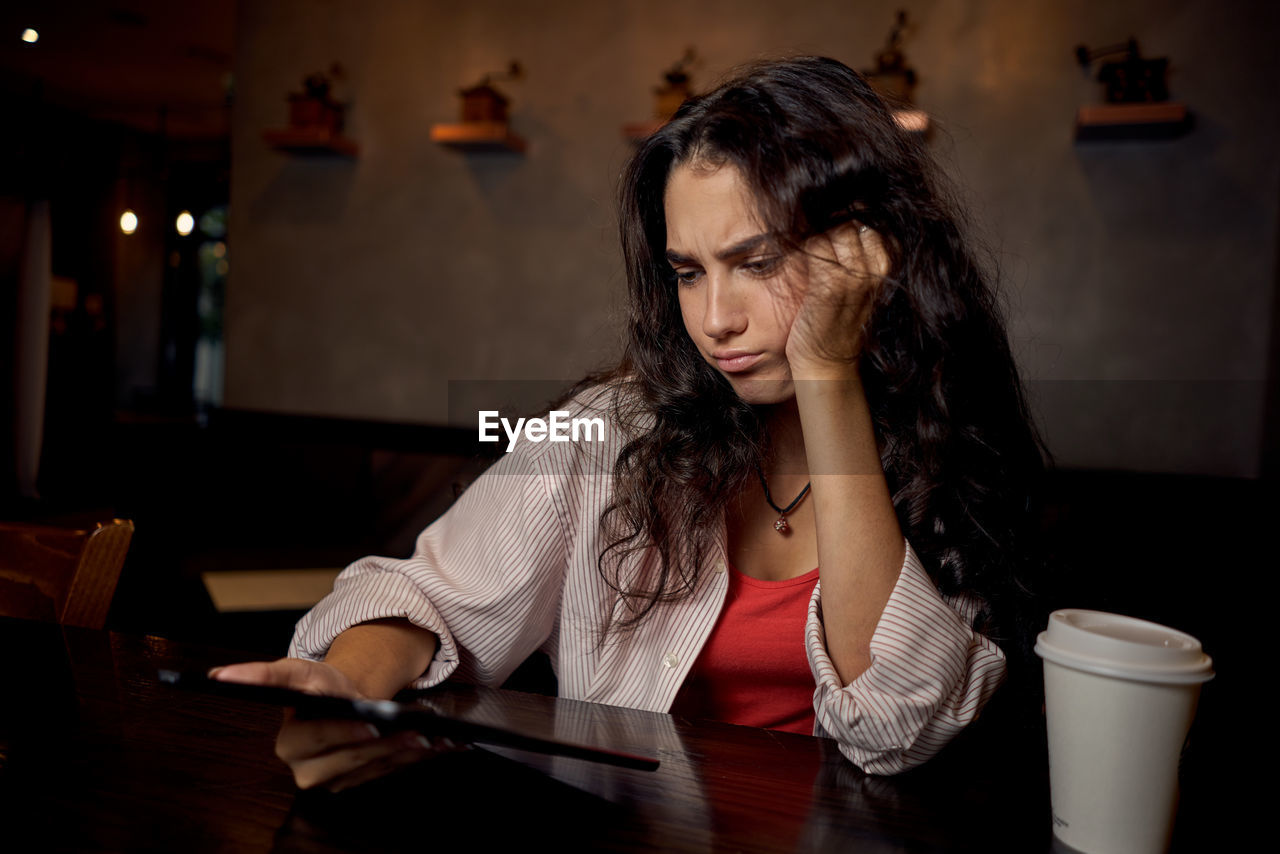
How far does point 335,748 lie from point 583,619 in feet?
1.69

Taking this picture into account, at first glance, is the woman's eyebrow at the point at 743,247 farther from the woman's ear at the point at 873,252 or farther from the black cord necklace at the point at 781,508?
the black cord necklace at the point at 781,508

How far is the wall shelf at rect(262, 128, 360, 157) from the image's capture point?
3.66 m

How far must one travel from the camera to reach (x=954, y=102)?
3.16 m

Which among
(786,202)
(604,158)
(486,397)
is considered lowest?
(486,397)

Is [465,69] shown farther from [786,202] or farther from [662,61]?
[786,202]

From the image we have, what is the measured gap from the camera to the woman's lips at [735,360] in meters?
1.00

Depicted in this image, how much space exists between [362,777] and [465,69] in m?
3.62

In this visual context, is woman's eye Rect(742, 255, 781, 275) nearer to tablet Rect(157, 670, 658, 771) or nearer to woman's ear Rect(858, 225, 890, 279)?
woman's ear Rect(858, 225, 890, 279)

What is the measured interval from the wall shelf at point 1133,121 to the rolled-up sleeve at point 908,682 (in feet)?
8.14

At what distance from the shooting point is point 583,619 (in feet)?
3.63

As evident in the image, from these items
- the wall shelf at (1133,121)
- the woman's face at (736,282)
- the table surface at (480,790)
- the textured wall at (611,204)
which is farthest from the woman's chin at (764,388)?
the wall shelf at (1133,121)

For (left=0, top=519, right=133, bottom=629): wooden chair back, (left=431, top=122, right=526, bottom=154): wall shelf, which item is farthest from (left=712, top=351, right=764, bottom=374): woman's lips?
(left=431, top=122, right=526, bottom=154): wall shelf

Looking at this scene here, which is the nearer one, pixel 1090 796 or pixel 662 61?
pixel 1090 796

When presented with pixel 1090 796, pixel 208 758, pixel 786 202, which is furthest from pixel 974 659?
pixel 208 758
